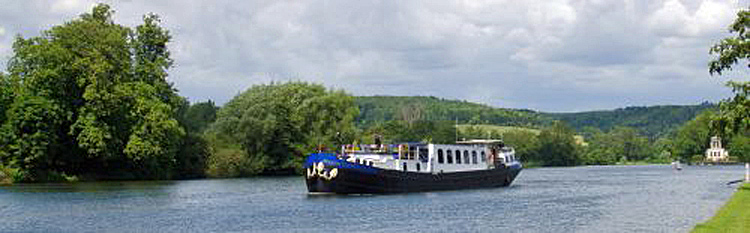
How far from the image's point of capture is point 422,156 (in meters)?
55.4

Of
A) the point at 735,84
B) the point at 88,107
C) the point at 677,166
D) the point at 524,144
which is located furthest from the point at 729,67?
the point at 524,144

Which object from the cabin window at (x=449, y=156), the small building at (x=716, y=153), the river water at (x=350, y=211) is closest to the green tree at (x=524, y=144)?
the small building at (x=716, y=153)

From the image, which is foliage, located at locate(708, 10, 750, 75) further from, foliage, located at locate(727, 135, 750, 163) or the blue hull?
foliage, located at locate(727, 135, 750, 163)

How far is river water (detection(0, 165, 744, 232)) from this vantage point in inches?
1304

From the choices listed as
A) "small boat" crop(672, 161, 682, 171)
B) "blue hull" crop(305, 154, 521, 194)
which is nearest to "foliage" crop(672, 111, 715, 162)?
"small boat" crop(672, 161, 682, 171)

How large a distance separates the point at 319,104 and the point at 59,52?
3446cm

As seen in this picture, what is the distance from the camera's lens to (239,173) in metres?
89.9

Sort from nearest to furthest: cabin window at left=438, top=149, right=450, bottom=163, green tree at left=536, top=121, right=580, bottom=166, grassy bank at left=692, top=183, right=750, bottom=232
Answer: grassy bank at left=692, top=183, right=750, bottom=232, cabin window at left=438, top=149, right=450, bottom=163, green tree at left=536, top=121, right=580, bottom=166

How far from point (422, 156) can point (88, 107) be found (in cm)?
3128

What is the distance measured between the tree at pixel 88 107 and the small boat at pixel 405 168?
968 inches

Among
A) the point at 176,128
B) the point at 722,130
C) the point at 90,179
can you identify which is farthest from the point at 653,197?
the point at 90,179

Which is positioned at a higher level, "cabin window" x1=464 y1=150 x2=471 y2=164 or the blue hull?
"cabin window" x1=464 y1=150 x2=471 y2=164

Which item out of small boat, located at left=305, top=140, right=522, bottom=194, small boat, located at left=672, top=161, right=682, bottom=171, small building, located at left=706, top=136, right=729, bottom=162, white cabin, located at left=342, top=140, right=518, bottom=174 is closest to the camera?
small boat, located at left=305, top=140, right=522, bottom=194

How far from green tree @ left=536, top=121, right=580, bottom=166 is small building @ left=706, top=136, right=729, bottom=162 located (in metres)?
27.6
